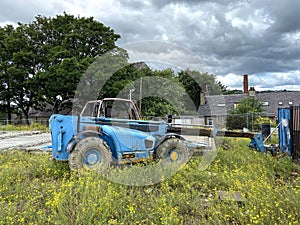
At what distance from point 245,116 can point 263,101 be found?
57.1 feet

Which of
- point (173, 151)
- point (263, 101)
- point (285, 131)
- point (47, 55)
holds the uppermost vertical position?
point (47, 55)

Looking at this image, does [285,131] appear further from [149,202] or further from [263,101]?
[263,101]

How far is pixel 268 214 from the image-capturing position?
308 cm

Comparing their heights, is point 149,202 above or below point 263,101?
below

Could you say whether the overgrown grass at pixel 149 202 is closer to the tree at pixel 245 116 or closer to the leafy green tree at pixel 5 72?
the tree at pixel 245 116

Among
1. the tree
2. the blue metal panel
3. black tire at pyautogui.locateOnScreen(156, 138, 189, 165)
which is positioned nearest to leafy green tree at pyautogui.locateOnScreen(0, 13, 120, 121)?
the tree

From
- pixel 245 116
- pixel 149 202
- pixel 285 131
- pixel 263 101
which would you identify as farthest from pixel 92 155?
pixel 263 101

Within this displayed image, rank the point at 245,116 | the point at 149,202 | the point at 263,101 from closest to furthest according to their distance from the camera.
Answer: the point at 149,202, the point at 245,116, the point at 263,101

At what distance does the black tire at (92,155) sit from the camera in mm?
5273

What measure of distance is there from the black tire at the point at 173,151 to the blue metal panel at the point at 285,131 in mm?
2874

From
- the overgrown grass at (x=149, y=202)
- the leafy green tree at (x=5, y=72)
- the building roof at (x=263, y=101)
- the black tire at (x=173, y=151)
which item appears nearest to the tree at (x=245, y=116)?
the building roof at (x=263, y=101)

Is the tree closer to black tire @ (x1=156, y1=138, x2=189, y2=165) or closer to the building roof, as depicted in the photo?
the building roof

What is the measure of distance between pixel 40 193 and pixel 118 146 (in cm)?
190

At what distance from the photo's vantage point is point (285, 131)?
7.15m
